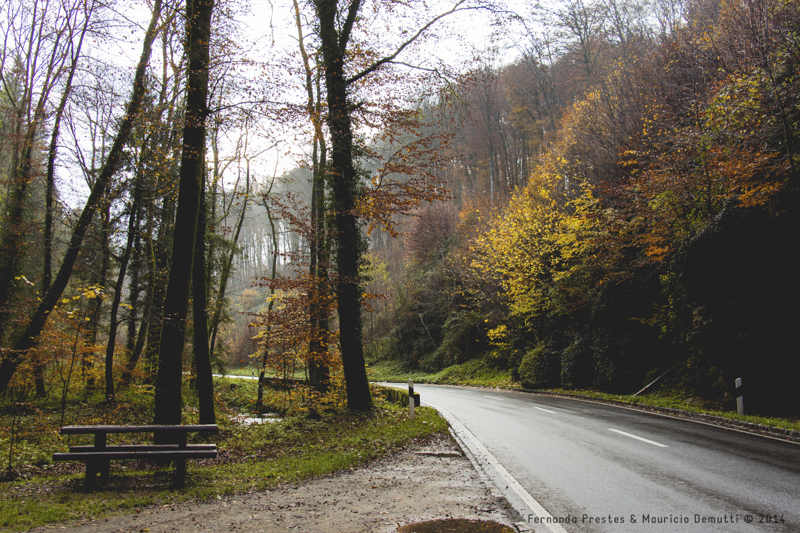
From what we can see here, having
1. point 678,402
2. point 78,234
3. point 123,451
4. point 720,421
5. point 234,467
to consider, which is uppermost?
point 78,234

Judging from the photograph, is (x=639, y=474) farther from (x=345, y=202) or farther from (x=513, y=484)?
(x=345, y=202)

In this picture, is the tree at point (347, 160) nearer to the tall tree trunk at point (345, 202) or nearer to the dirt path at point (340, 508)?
the tall tree trunk at point (345, 202)

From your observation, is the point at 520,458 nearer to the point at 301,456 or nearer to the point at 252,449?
the point at 301,456

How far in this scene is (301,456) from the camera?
8695 millimetres

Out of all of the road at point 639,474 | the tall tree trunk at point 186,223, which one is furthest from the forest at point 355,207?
the road at point 639,474

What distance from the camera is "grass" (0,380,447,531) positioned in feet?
17.9

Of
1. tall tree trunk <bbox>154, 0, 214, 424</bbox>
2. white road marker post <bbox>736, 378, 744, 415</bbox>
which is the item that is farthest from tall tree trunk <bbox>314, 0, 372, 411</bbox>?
white road marker post <bbox>736, 378, 744, 415</bbox>

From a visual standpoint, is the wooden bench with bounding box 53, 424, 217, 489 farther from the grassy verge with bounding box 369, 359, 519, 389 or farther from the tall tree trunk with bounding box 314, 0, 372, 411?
the grassy verge with bounding box 369, 359, 519, 389

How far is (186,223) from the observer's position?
9047 mm

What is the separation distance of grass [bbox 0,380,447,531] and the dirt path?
468 mm

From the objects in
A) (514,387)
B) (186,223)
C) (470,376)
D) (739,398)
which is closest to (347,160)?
(186,223)

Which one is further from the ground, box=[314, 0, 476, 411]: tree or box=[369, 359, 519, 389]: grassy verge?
box=[314, 0, 476, 411]: tree

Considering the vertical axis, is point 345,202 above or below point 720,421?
above

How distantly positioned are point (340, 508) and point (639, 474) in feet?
14.0
